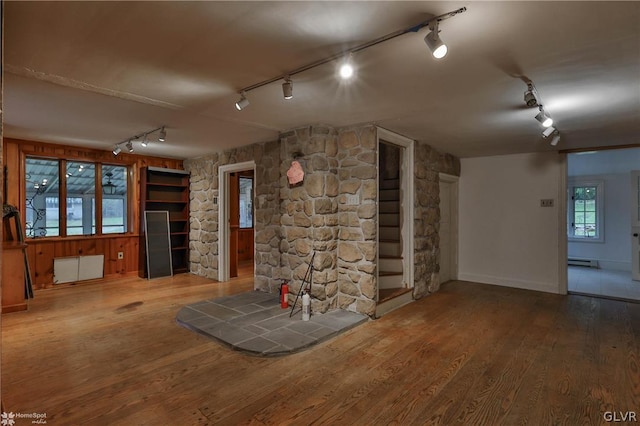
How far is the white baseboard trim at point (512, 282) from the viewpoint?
5012 mm

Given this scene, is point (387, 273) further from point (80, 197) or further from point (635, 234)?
point (80, 197)

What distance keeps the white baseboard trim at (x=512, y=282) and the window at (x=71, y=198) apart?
6137 millimetres

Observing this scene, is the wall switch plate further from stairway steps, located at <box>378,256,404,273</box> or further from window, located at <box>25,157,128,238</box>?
window, located at <box>25,157,128,238</box>

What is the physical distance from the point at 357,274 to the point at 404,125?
1.77 m

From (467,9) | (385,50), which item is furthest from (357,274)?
(467,9)

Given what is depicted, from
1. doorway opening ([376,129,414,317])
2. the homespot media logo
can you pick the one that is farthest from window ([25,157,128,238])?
doorway opening ([376,129,414,317])

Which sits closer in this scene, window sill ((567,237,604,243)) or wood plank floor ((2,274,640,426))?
wood plank floor ((2,274,640,426))

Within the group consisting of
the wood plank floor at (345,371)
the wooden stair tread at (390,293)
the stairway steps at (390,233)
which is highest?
the stairway steps at (390,233)

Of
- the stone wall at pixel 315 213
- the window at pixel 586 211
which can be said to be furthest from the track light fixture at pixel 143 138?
the window at pixel 586 211

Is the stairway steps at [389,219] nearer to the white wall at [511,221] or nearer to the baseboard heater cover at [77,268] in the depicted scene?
the white wall at [511,221]

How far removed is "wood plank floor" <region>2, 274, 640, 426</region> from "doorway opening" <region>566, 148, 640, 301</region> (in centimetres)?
276

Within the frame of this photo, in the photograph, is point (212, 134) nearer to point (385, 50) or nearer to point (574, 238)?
point (385, 50)

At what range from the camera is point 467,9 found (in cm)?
162

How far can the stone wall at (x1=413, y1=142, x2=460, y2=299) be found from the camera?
4547 mm
